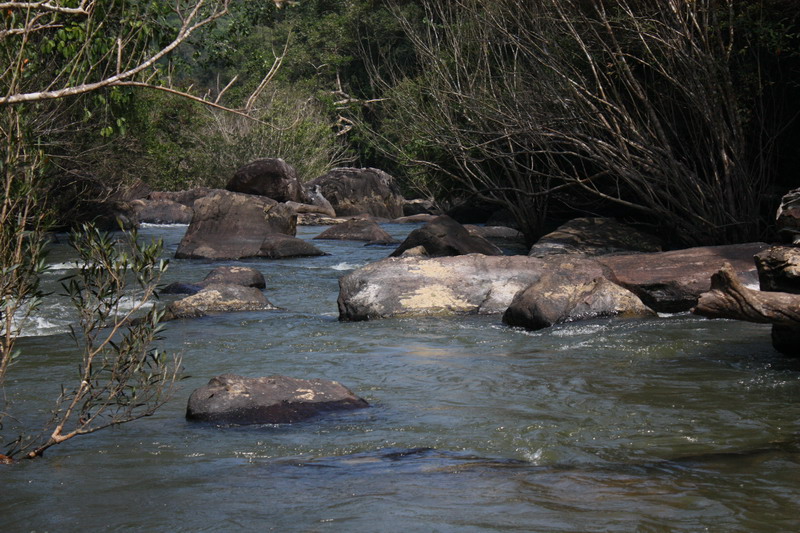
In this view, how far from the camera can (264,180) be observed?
27.8 m

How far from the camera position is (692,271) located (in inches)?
393

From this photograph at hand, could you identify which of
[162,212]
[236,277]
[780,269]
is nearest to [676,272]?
[780,269]

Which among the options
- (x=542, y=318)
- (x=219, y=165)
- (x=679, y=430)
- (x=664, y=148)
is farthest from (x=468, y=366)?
(x=219, y=165)

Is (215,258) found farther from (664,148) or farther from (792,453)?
(792,453)

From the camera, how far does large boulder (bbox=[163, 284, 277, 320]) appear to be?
10.9 meters

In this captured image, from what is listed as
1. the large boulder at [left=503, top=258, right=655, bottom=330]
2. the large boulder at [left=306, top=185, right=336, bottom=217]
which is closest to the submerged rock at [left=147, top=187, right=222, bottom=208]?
the large boulder at [left=306, top=185, right=336, bottom=217]

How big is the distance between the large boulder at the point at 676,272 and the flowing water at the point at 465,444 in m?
0.51

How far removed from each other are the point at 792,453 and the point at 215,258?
13681 mm

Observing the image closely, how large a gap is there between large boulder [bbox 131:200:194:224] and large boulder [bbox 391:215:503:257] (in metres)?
14.0

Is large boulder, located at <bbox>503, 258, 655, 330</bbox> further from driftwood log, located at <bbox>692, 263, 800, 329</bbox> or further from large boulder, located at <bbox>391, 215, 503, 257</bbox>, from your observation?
large boulder, located at <bbox>391, 215, 503, 257</bbox>

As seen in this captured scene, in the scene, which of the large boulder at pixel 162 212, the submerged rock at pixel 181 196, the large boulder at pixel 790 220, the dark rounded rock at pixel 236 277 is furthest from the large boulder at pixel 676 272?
the submerged rock at pixel 181 196

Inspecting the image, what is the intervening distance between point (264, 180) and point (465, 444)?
23026mm

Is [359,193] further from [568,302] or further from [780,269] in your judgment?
[780,269]

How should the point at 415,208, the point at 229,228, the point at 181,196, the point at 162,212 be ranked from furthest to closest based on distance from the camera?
the point at 415,208 < the point at 181,196 < the point at 162,212 < the point at 229,228
